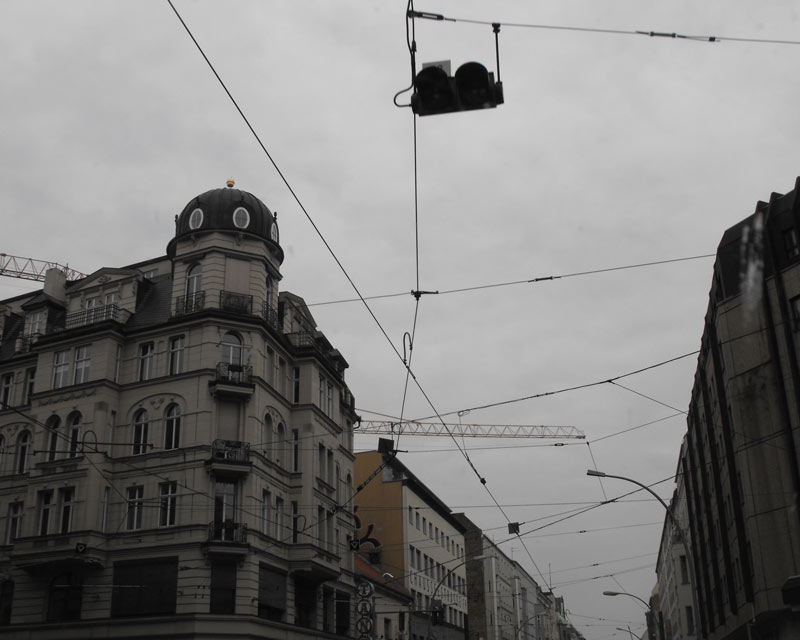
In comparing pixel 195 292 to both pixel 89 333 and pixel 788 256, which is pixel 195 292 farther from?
pixel 788 256

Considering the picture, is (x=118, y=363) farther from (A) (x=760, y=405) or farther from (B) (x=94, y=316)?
(A) (x=760, y=405)

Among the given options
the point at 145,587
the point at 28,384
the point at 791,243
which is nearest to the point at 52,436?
the point at 28,384

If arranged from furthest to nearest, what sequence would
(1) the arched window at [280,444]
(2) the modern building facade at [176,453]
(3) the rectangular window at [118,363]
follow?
(1) the arched window at [280,444]
(3) the rectangular window at [118,363]
(2) the modern building facade at [176,453]

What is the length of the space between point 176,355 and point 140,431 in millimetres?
3749

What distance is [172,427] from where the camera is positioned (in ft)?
126

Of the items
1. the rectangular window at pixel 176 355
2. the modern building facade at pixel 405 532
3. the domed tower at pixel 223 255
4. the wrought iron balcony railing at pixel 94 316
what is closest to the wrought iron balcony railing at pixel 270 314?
the domed tower at pixel 223 255

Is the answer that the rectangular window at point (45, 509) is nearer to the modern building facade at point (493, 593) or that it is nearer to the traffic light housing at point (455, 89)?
the traffic light housing at point (455, 89)

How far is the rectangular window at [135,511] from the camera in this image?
3738cm

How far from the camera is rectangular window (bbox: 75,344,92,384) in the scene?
4041cm

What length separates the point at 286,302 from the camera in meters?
45.1

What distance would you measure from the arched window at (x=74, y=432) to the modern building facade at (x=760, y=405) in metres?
26.8

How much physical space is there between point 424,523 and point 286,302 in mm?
31085

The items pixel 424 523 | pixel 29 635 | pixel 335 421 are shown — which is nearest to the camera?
pixel 29 635

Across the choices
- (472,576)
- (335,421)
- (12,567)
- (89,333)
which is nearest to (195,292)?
(89,333)
